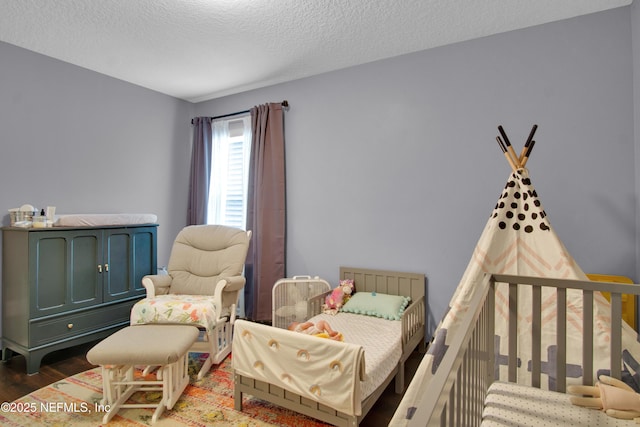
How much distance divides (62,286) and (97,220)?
1.91 feet

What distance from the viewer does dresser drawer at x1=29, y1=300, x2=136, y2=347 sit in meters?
2.46

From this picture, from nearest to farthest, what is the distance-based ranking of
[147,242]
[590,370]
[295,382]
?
[590,370] < [295,382] < [147,242]

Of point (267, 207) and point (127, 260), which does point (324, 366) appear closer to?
point (267, 207)

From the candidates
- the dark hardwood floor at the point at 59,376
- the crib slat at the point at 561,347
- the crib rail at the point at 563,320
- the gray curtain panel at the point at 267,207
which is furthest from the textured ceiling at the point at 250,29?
the dark hardwood floor at the point at 59,376

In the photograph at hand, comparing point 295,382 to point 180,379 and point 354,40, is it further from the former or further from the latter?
point 354,40

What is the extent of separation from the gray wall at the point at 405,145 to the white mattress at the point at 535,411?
129cm

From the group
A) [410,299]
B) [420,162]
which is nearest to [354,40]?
[420,162]

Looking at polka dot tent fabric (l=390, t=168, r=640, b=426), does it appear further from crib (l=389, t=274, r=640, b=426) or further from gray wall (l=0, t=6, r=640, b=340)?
gray wall (l=0, t=6, r=640, b=340)

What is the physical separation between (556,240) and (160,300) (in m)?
2.60

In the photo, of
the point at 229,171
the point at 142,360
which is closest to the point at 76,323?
the point at 142,360

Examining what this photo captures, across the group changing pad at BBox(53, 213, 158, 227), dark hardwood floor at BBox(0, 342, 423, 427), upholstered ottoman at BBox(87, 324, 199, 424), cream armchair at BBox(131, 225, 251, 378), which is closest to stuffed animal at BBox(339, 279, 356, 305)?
dark hardwood floor at BBox(0, 342, 423, 427)

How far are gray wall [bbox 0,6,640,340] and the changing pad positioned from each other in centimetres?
41

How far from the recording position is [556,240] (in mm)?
1611

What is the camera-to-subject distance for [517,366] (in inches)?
62.6
